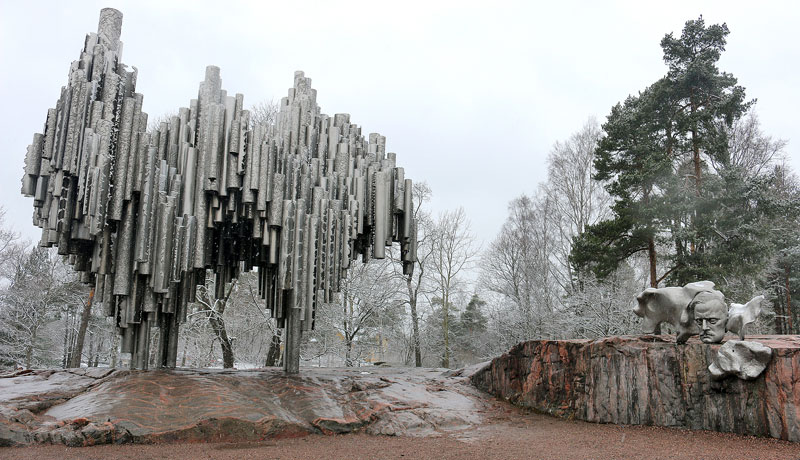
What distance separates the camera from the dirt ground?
5.41 metres

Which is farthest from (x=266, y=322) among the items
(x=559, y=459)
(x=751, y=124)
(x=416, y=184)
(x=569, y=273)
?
(x=751, y=124)

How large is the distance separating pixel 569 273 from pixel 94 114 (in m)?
18.4

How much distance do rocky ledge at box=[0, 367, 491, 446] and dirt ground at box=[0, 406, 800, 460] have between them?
0.77 ft

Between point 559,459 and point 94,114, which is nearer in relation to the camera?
point 559,459

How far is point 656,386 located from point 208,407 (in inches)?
240

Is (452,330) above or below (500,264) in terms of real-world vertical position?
below

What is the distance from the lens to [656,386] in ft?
23.3

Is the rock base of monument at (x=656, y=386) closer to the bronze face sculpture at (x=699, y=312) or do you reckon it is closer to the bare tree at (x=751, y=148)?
the bronze face sculpture at (x=699, y=312)

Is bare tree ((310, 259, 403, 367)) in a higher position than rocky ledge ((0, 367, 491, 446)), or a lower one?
higher

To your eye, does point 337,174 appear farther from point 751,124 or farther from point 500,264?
point 751,124

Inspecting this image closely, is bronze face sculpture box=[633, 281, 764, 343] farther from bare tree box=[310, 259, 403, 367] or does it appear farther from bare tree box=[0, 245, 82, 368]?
bare tree box=[0, 245, 82, 368]

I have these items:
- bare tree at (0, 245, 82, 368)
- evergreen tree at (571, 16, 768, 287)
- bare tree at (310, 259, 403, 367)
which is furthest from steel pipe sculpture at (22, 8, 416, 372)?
bare tree at (0, 245, 82, 368)

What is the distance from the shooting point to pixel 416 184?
2377 cm

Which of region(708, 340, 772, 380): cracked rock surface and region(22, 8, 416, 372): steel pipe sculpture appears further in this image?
region(22, 8, 416, 372): steel pipe sculpture
